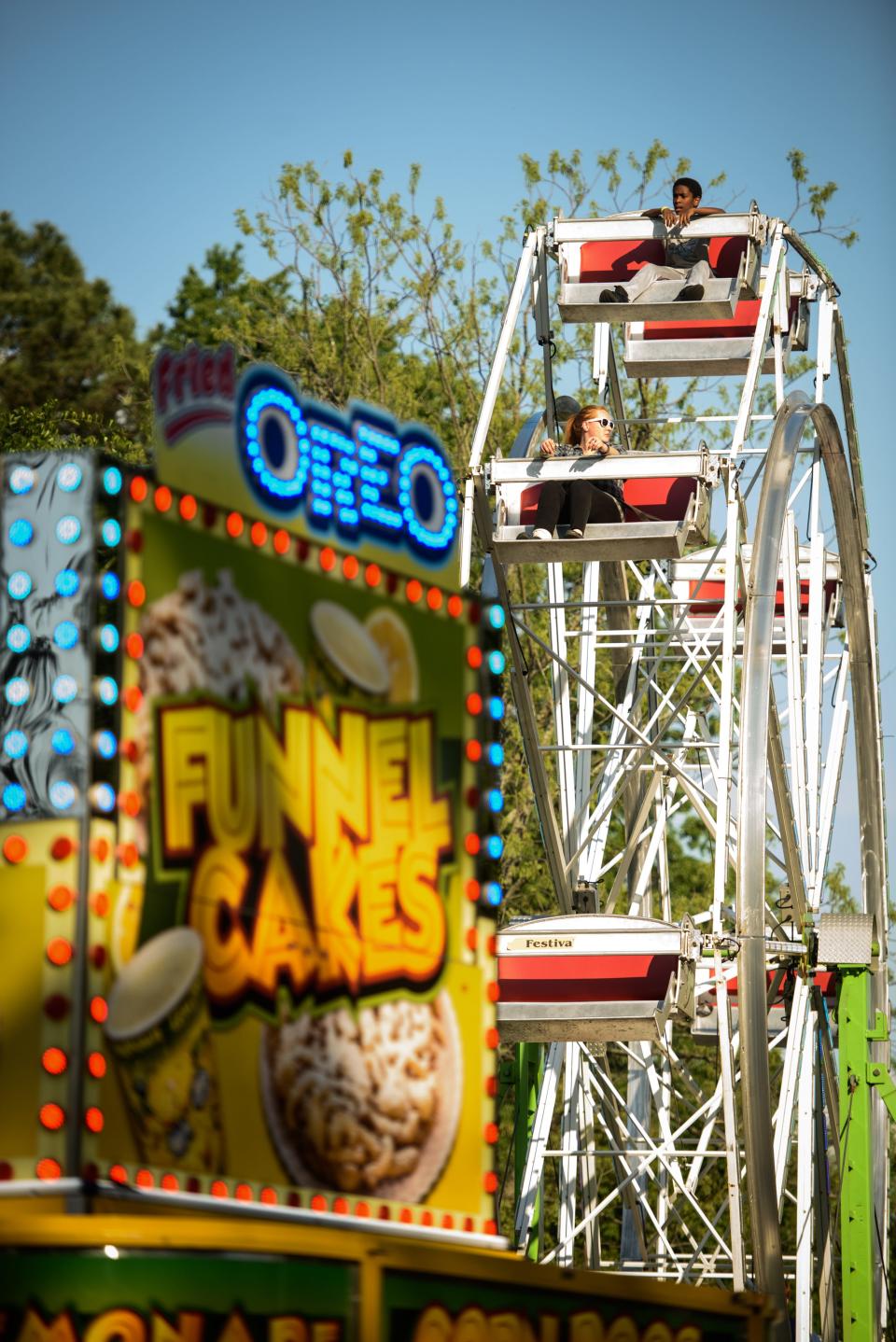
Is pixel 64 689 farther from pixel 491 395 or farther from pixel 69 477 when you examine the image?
pixel 491 395

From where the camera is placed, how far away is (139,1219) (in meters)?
7.21

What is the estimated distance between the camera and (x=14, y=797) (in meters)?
8.05

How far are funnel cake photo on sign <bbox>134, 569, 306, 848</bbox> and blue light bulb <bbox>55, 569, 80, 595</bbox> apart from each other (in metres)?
0.29

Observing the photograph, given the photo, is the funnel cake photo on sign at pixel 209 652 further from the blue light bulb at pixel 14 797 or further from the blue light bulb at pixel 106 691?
the blue light bulb at pixel 14 797

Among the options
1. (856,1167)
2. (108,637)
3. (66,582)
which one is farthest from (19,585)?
(856,1167)

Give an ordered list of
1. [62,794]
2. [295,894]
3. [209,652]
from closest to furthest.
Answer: [62,794] → [209,652] → [295,894]

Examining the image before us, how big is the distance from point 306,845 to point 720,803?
29.8 ft

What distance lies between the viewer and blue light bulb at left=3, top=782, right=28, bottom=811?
316 inches

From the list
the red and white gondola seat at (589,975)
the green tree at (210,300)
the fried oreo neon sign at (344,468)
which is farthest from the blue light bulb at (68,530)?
the green tree at (210,300)

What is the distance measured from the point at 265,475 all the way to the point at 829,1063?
1287cm

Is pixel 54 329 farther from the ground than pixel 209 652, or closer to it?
farther from the ground

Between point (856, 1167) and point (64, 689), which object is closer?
point (64, 689)

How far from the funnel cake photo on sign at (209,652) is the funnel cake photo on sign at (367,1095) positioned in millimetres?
1261

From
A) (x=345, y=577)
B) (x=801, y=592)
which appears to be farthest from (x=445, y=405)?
(x=345, y=577)
